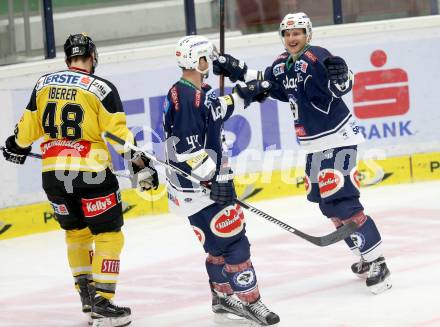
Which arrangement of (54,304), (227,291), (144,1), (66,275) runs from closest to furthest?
(227,291) < (54,304) < (66,275) < (144,1)

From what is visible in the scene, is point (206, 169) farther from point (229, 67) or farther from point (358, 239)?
point (358, 239)

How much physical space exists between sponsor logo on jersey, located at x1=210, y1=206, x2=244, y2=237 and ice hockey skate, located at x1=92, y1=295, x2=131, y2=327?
710mm

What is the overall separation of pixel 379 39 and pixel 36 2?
283cm

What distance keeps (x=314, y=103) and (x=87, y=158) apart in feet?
4.29

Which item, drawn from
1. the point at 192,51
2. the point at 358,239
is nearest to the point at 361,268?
the point at 358,239

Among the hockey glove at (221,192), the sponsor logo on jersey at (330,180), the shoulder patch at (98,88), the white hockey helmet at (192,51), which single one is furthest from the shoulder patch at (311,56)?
the shoulder patch at (98,88)

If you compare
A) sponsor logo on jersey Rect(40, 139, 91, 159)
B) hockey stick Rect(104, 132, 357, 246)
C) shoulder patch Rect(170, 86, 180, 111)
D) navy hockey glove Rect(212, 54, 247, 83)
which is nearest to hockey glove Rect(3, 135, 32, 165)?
sponsor logo on jersey Rect(40, 139, 91, 159)

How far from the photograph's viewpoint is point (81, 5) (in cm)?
880

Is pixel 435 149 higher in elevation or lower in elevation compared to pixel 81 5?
lower

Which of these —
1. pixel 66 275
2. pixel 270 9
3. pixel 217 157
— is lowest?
pixel 66 275

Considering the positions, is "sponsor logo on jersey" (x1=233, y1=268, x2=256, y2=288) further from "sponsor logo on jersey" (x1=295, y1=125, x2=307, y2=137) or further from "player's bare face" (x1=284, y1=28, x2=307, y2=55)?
"player's bare face" (x1=284, y1=28, x2=307, y2=55)

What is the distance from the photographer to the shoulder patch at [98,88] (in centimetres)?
578

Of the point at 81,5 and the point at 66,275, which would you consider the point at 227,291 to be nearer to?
the point at 66,275

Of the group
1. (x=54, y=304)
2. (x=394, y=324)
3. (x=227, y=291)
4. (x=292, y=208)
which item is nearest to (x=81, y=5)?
(x=292, y=208)
